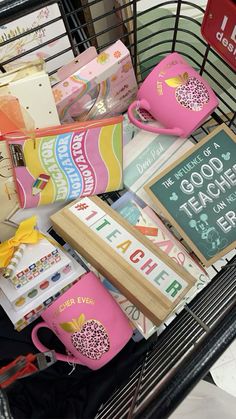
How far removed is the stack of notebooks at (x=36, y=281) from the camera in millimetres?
782

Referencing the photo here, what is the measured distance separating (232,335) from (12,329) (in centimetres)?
49

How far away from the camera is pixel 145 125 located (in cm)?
91

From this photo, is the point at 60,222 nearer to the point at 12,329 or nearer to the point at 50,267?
the point at 50,267

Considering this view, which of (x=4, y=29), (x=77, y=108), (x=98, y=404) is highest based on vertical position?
(x=4, y=29)

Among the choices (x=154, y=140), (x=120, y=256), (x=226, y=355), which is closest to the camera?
(x=120, y=256)

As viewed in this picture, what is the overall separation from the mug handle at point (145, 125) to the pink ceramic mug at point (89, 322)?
35 cm

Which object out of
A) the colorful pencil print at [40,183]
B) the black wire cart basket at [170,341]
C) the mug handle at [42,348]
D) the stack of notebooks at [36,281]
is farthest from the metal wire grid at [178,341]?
the colorful pencil print at [40,183]

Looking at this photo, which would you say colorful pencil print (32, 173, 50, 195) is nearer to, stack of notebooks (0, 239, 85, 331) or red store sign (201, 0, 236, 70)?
stack of notebooks (0, 239, 85, 331)

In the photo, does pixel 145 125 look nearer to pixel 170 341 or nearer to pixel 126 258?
pixel 126 258

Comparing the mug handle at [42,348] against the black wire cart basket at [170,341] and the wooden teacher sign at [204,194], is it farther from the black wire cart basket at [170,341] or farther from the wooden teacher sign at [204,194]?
the wooden teacher sign at [204,194]

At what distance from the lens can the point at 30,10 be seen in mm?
630

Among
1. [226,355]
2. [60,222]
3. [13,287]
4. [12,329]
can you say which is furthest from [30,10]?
[226,355]

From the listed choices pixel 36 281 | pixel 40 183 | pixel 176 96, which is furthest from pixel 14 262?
pixel 176 96

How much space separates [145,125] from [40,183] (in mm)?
272
